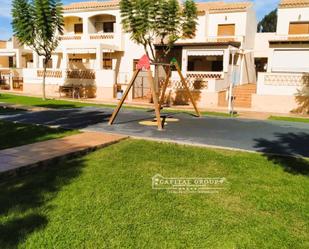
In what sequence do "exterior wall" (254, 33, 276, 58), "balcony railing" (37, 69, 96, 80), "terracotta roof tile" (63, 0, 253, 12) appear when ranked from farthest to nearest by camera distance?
"exterior wall" (254, 33, 276, 58), "terracotta roof tile" (63, 0, 253, 12), "balcony railing" (37, 69, 96, 80)

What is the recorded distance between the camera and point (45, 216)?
5340 mm

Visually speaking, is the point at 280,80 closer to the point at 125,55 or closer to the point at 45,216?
the point at 125,55

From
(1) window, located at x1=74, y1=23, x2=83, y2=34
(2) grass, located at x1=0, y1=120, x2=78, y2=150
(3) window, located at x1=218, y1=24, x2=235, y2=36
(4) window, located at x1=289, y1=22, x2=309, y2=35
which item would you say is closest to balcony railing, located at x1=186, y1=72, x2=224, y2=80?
(3) window, located at x1=218, y1=24, x2=235, y2=36

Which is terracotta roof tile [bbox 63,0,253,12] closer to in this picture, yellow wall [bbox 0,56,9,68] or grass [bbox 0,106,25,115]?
yellow wall [bbox 0,56,9,68]

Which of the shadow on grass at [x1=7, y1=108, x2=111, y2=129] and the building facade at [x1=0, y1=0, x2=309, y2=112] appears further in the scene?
the building facade at [x1=0, y1=0, x2=309, y2=112]

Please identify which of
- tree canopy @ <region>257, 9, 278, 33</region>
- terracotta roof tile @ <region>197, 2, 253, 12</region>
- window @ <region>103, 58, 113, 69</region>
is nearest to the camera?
terracotta roof tile @ <region>197, 2, 253, 12</region>

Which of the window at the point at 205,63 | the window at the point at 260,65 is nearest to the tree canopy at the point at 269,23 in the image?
the window at the point at 260,65

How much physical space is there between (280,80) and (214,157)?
1584 cm

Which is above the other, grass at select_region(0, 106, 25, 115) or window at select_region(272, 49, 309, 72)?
window at select_region(272, 49, 309, 72)

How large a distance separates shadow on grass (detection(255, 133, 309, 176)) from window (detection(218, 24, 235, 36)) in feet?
68.7

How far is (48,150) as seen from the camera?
8922mm

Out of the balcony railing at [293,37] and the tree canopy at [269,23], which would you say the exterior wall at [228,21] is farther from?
the tree canopy at [269,23]

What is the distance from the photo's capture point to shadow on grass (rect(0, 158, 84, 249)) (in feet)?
15.9

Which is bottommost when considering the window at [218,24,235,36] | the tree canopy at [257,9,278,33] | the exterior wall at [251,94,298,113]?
the exterior wall at [251,94,298,113]
